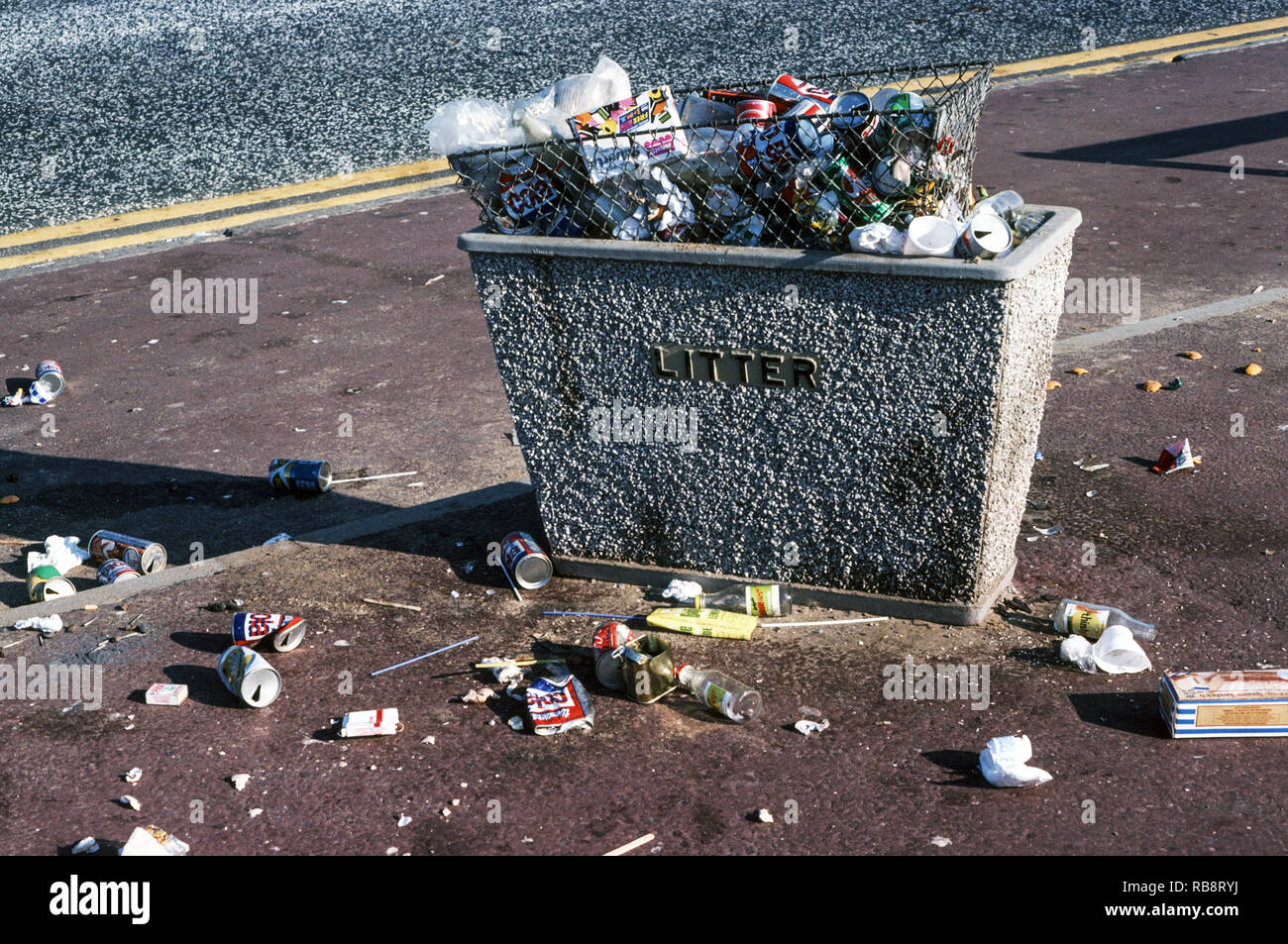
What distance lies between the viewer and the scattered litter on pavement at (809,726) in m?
3.41

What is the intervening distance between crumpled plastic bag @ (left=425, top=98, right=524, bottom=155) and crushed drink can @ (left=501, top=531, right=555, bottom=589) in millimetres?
1392

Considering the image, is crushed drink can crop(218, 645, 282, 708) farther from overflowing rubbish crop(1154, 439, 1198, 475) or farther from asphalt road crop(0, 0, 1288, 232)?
asphalt road crop(0, 0, 1288, 232)

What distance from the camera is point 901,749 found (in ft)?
10.9

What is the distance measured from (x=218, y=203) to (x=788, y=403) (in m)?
8.21

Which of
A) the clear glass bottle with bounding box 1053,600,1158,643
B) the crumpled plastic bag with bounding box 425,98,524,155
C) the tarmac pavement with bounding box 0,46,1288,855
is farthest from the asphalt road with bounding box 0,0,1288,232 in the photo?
the clear glass bottle with bounding box 1053,600,1158,643

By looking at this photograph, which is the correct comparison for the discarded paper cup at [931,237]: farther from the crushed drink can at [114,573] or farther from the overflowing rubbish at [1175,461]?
the crushed drink can at [114,573]

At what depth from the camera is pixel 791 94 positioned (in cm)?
380

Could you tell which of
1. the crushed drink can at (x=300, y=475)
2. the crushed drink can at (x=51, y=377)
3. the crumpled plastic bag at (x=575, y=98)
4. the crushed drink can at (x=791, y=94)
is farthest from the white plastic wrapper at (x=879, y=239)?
the crushed drink can at (x=51, y=377)

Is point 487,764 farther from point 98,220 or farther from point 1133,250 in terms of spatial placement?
point 98,220

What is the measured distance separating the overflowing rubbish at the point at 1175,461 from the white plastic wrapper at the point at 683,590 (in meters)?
2.09

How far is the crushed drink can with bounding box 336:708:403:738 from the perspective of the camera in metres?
3.52

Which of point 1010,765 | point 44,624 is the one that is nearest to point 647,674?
point 1010,765

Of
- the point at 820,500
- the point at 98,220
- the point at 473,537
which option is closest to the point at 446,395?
the point at 473,537

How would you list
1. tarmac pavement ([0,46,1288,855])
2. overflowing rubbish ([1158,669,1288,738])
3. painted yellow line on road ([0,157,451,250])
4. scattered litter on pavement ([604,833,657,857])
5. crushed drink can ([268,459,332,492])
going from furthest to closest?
painted yellow line on road ([0,157,451,250])
crushed drink can ([268,459,332,492])
overflowing rubbish ([1158,669,1288,738])
tarmac pavement ([0,46,1288,855])
scattered litter on pavement ([604,833,657,857])
